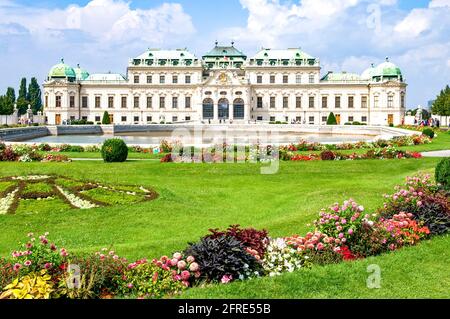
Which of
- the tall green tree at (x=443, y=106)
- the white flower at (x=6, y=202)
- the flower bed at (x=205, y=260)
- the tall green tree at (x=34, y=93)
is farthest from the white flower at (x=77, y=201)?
the tall green tree at (x=34, y=93)

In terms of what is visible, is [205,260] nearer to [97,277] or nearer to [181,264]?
[181,264]

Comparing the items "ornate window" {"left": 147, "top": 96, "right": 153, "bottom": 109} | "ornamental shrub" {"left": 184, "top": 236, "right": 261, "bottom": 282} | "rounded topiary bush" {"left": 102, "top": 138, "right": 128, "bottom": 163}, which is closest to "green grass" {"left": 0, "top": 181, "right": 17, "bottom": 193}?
"rounded topiary bush" {"left": 102, "top": 138, "right": 128, "bottom": 163}

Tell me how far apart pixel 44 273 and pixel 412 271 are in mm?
6236

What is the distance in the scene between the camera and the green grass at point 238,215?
29.4 feet

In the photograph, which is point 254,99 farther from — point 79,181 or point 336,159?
point 79,181

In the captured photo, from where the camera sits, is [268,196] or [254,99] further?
[254,99]

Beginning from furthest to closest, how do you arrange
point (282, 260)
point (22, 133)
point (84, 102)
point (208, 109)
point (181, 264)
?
point (84, 102)
point (208, 109)
point (22, 133)
point (282, 260)
point (181, 264)

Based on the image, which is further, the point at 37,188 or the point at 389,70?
the point at 389,70

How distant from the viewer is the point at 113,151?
89.2ft

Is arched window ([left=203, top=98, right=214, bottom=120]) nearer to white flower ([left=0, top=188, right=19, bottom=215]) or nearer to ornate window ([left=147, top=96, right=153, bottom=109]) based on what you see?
ornate window ([left=147, top=96, right=153, bottom=109])

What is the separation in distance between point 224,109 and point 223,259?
285 feet

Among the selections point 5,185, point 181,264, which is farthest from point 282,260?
point 5,185
